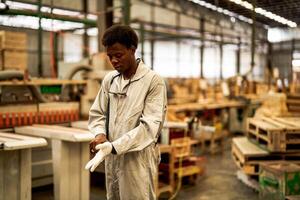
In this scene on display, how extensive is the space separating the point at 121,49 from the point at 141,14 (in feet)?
42.6

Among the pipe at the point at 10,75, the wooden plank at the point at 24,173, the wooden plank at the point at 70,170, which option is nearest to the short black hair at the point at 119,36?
the wooden plank at the point at 24,173

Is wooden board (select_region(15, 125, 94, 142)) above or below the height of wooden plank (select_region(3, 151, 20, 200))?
above

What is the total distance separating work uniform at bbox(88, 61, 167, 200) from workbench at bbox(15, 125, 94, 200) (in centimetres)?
157

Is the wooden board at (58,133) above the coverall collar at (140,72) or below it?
below

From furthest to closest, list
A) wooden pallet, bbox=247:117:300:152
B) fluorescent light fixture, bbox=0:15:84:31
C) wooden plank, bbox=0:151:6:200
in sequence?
fluorescent light fixture, bbox=0:15:84:31 < wooden pallet, bbox=247:117:300:152 < wooden plank, bbox=0:151:6:200

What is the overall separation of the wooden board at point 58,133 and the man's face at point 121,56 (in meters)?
1.63

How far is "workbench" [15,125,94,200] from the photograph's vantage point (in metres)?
3.74

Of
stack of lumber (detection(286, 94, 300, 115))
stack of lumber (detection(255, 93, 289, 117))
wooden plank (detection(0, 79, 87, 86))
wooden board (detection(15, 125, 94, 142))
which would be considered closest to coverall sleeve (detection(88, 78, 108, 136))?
wooden board (detection(15, 125, 94, 142))

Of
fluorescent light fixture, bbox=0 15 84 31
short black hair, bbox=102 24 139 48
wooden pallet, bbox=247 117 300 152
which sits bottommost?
wooden pallet, bbox=247 117 300 152

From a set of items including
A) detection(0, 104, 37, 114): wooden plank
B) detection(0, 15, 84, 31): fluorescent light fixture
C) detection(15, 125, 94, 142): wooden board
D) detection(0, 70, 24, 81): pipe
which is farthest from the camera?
detection(0, 15, 84, 31): fluorescent light fixture

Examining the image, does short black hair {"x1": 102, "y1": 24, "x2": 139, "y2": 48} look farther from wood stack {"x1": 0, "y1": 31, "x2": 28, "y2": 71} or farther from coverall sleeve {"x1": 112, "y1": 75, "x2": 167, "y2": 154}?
wood stack {"x1": 0, "y1": 31, "x2": 28, "y2": 71}

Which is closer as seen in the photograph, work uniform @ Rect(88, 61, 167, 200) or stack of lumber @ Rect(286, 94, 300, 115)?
work uniform @ Rect(88, 61, 167, 200)

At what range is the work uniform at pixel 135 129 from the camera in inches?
79.1

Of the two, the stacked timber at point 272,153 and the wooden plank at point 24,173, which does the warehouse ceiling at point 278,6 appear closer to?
the stacked timber at point 272,153
